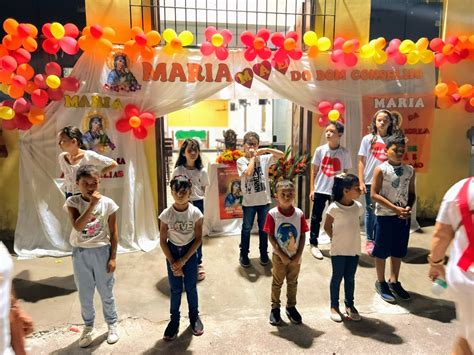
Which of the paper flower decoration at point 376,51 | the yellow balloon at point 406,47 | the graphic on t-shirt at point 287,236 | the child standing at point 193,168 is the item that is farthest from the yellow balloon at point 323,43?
the graphic on t-shirt at point 287,236

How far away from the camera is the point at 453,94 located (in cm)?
484

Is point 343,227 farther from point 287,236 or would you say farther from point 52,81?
point 52,81

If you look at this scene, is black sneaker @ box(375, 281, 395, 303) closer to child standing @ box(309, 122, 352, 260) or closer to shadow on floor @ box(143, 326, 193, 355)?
child standing @ box(309, 122, 352, 260)

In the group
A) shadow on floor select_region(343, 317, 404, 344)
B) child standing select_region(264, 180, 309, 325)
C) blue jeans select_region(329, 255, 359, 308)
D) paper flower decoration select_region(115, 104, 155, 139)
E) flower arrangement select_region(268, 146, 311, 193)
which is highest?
paper flower decoration select_region(115, 104, 155, 139)

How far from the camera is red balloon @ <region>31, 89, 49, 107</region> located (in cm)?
394

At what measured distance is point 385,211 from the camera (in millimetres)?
3242

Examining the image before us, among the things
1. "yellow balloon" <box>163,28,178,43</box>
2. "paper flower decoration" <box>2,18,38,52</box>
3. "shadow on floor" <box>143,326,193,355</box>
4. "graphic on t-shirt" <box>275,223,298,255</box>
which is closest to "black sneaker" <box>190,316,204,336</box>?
"shadow on floor" <box>143,326,193,355</box>

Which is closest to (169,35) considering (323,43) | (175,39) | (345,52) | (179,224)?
(175,39)

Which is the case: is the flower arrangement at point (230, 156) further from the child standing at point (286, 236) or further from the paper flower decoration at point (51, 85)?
the child standing at point (286, 236)

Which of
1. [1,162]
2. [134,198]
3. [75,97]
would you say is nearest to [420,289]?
[134,198]

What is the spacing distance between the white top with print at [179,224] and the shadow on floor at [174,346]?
68 cm

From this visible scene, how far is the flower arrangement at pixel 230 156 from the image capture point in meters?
4.87

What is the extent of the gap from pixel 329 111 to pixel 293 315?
2657 millimetres

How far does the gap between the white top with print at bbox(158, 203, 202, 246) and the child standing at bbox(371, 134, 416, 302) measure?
61.3 inches
